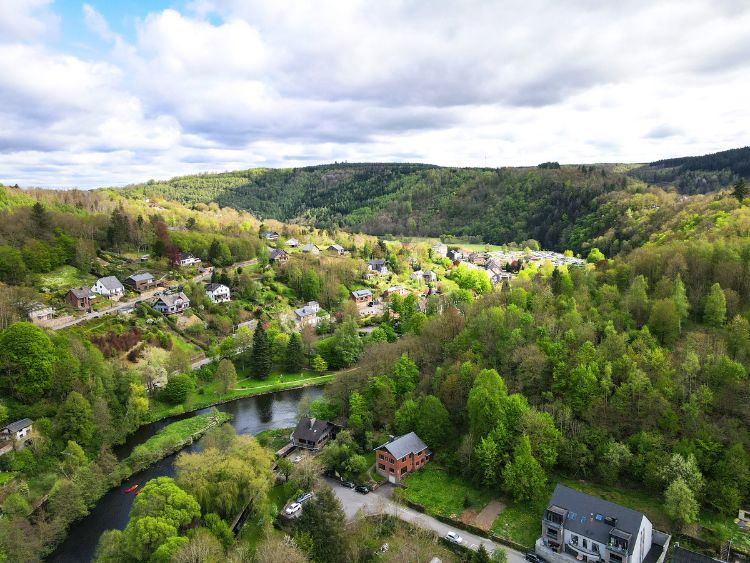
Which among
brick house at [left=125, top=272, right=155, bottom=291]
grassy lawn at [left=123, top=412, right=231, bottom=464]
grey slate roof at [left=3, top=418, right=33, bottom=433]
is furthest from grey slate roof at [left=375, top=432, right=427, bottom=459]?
brick house at [left=125, top=272, right=155, bottom=291]

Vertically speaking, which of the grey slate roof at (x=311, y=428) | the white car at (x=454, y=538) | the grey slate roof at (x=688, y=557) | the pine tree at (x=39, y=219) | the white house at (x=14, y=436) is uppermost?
the pine tree at (x=39, y=219)

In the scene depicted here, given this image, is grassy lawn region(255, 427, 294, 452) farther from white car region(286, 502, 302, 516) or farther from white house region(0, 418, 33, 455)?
white house region(0, 418, 33, 455)

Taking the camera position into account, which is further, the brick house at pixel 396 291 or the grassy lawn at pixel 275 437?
the brick house at pixel 396 291

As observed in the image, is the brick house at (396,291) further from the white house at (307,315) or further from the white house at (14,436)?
the white house at (14,436)

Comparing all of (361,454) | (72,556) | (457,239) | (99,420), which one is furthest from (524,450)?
(457,239)

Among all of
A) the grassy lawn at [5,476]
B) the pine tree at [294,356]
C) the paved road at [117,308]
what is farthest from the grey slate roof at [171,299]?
the grassy lawn at [5,476]

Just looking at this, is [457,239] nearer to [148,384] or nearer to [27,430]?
[148,384]

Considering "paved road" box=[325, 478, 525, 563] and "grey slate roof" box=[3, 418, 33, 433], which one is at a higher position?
"grey slate roof" box=[3, 418, 33, 433]
